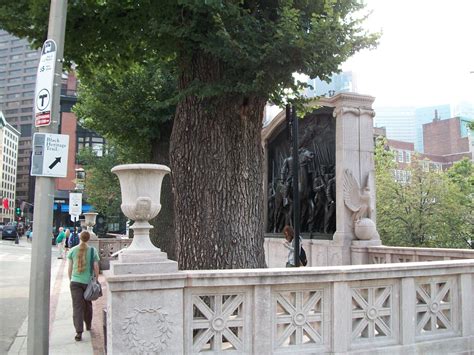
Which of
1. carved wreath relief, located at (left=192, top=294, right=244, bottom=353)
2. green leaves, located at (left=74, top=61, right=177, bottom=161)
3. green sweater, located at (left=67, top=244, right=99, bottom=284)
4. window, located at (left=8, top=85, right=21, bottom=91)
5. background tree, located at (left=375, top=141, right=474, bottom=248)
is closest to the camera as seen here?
carved wreath relief, located at (left=192, top=294, right=244, bottom=353)

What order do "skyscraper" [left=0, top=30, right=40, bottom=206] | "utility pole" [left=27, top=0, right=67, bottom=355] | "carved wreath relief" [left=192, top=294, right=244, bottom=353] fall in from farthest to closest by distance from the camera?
1. "skyscraper" [left=0, top=30, right=40, bottom=206]
2. "utility pole" [left=27, top=0, right=67, bottom=355]
3. "carved wreath relief" [left=192, top=294, right=244, bottom=353]

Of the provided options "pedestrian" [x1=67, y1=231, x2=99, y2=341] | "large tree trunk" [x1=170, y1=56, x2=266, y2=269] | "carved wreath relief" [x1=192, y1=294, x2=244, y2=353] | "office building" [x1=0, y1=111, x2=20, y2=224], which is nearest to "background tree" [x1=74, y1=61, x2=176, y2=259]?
"pedestrian" [x1=67, y1=231, x2=99, y2=341]

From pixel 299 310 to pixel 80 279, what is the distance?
16.7 ft

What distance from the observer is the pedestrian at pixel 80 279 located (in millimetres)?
8805

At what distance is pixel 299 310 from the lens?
17.3 feet

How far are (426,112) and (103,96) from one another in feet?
556

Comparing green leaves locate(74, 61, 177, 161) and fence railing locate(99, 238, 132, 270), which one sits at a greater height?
green leaves locate(74, 61, 177, 161)

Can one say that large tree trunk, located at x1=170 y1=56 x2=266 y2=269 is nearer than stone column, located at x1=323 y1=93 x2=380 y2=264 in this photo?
Yes

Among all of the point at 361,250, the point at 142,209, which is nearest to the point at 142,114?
the point at 361,250

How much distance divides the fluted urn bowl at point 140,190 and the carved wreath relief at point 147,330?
0.98 meters

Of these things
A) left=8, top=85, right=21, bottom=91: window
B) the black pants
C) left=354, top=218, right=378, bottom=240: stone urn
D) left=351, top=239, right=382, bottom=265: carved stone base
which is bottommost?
the black pants

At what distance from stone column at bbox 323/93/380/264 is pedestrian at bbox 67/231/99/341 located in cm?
652

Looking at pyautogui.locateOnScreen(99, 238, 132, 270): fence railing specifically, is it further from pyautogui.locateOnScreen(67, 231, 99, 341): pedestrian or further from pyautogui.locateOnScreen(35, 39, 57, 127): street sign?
pyautogui.locateOnScreen(35, 39, 57, 127): street sign

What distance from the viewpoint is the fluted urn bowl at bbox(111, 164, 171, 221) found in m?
5.07
